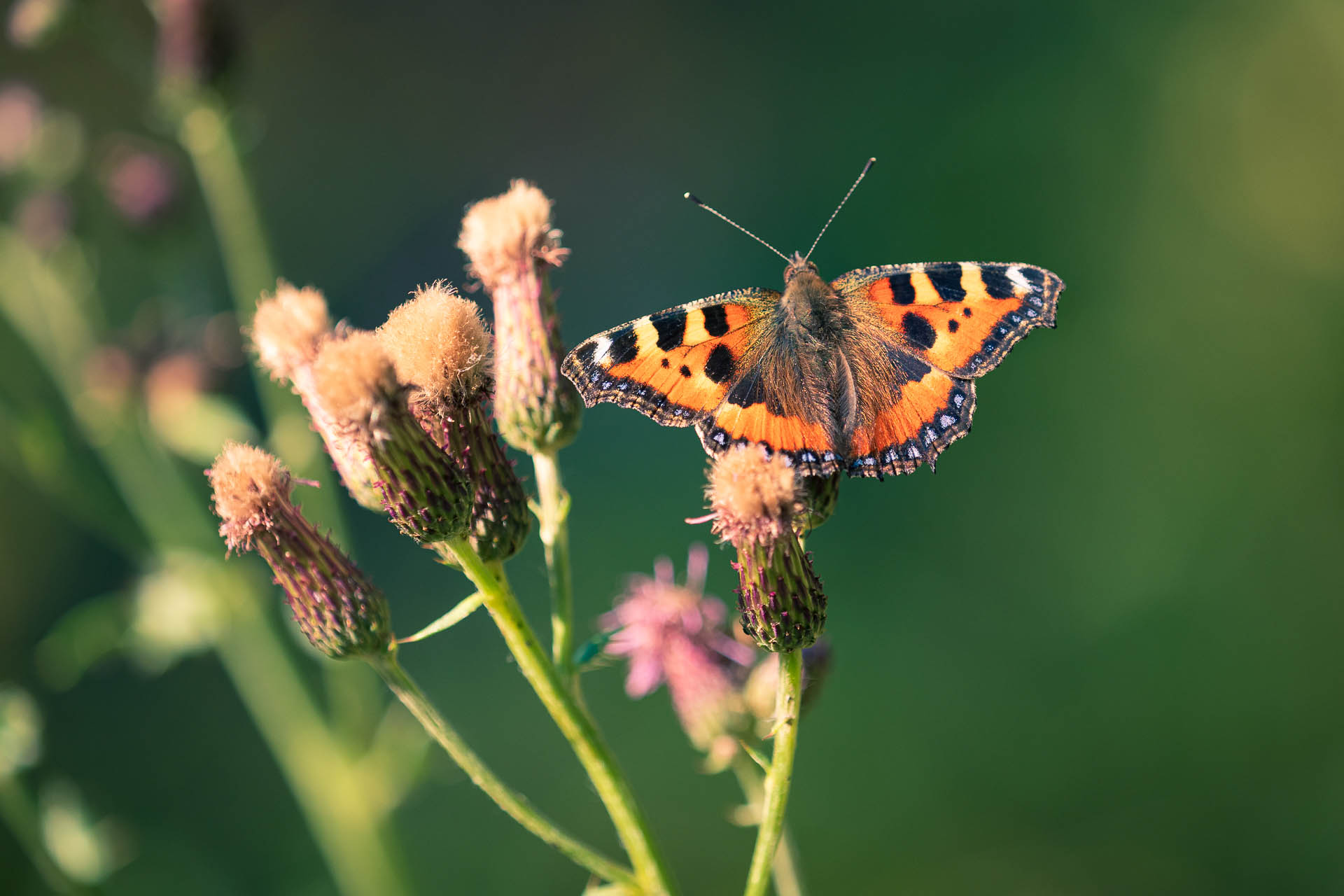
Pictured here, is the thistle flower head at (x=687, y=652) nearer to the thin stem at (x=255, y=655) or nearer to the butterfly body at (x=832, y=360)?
the butterfly body at (x=832, y=360)

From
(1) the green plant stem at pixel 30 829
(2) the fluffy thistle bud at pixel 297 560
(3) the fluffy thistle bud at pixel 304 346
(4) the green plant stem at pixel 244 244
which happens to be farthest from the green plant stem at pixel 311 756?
(3) the fluffy thistle bud at pixel 304 346

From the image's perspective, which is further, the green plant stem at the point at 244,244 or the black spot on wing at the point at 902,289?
the green plant stem at the point at 244,244

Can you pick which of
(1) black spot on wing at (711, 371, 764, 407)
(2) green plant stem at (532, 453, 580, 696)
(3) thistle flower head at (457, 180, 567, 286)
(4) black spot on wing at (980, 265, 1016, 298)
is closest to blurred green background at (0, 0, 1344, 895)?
(3) thistle flower head at (457, 180, 567, 286)

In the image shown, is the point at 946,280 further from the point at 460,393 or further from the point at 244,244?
the point at 244,244

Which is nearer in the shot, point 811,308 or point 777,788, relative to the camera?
point 777,788

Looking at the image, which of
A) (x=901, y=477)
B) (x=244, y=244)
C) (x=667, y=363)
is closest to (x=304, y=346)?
(x=667, y=363)

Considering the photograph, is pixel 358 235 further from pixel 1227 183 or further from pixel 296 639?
pixel 1227 183

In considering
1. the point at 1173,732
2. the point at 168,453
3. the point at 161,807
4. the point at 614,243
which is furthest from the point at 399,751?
the point at 614,243
